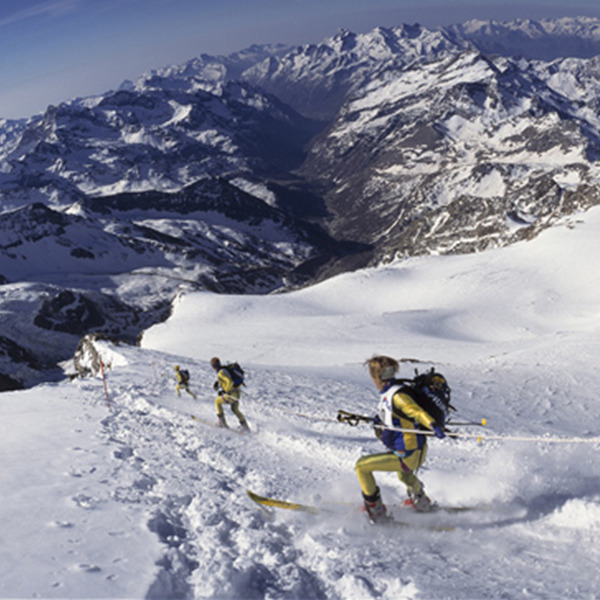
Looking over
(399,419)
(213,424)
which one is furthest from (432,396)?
(213,424)

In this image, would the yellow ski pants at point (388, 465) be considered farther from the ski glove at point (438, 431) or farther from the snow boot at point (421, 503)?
the ski glove at point (438, 431)

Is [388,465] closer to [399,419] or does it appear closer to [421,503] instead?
[399,419]

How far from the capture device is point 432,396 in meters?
8.20

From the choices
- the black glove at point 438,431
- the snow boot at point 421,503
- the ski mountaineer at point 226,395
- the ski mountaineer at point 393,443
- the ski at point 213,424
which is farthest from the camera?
the ski mountaineer at point 226,395

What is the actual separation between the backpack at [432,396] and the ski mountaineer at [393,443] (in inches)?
6.2

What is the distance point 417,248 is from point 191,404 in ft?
580

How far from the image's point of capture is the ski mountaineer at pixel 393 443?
836 cm

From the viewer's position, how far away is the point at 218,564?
23.0 ft

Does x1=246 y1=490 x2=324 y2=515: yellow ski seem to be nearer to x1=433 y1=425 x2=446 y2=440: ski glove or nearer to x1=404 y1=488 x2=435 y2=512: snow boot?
x1=404 y1=488 x2=435 y2=512: snow boot

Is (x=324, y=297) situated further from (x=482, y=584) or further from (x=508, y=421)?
(x=482, y=584)

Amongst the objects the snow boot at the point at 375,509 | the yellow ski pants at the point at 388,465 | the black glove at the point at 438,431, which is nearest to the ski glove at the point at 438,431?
the black glove at the point at 438,431

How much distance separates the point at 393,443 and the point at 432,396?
3.86 ft

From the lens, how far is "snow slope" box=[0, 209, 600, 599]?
21.8ft

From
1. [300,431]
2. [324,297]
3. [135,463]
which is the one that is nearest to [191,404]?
[300,431]
